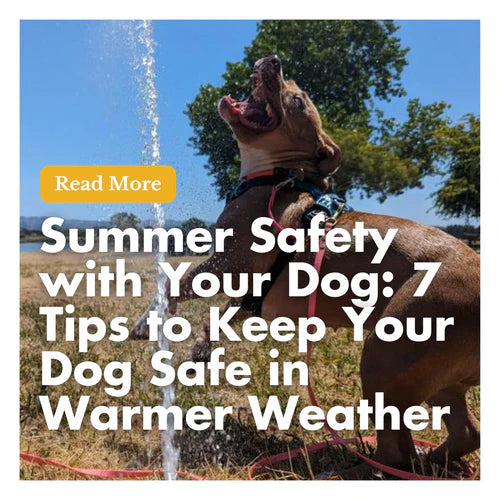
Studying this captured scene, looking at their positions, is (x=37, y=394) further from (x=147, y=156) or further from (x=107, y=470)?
(x=147, y=156)

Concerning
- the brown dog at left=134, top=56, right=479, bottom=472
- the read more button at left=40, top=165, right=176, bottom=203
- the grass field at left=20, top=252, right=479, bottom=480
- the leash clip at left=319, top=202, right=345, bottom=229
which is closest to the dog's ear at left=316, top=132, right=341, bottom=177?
the brown dog at left=134, top=56, right=479, bottom=472

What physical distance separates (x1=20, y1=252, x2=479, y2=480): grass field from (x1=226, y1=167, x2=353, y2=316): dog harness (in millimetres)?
645

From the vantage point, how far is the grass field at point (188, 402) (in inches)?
113

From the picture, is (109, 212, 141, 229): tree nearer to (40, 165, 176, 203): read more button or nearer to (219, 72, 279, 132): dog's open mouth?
(40, 165, 176, 203): read more button

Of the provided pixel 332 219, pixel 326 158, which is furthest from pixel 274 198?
pixel 326 158

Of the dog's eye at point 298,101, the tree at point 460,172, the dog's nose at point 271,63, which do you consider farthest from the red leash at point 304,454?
the tree at point 460,172

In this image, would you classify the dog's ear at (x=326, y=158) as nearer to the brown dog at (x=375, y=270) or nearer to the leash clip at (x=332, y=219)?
the brown dog at (x=375, y=270)

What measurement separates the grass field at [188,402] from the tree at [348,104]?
18.1ft

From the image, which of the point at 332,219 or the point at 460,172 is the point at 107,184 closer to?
the point at 332,219

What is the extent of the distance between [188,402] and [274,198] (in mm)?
1271
